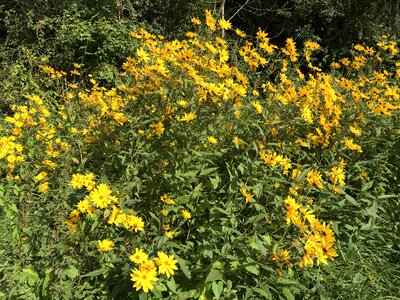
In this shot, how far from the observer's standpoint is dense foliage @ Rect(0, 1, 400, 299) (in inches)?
67.0

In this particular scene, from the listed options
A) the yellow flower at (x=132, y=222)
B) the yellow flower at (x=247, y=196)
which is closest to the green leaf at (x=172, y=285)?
the yellow flower at (x=132, y=222)

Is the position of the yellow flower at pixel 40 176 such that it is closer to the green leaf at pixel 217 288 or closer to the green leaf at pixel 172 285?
the green leaf at pixel 172 285

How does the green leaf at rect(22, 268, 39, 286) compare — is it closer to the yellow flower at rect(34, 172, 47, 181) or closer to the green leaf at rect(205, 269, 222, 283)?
the yellow flower at rect(34, 172, 47, 181)

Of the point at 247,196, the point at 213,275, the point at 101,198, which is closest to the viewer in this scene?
the point at 101,198

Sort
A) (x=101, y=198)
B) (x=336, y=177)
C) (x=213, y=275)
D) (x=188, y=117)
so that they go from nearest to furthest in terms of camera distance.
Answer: (x=101, y=198) → (x=213, y=275) → (x=188, y=117) → (x=336, y=177)

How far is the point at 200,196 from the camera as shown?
211 cm

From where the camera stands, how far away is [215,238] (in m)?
1.93

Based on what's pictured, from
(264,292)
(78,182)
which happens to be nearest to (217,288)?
(264,292)

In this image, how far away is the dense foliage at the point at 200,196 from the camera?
1702 millimetres

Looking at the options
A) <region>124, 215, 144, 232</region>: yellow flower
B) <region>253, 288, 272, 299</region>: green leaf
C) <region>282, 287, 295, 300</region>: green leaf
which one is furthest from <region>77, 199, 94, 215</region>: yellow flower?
<region>282, 287, 295, 300</region>: green leaf

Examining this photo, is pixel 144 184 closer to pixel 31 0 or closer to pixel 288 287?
pixel 288 287

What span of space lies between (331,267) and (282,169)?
0.62 m

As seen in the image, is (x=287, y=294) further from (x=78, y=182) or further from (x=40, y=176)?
(x=40, y=176)

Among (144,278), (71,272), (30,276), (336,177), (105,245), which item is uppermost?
(336,177)
